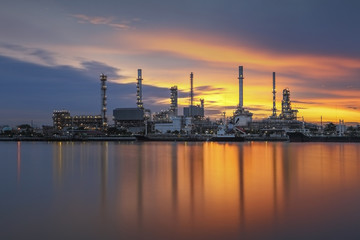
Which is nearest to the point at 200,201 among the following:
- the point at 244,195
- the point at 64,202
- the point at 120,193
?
the point at 244,195

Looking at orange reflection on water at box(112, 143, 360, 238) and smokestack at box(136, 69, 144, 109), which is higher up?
smokestack at box(136, 69, 144, 109)

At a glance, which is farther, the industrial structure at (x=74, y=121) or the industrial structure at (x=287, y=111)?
the industrial structure at (x=74, y=121)

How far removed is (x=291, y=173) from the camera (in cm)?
2050

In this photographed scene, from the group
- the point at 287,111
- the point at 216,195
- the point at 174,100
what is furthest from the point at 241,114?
the point at 216,195

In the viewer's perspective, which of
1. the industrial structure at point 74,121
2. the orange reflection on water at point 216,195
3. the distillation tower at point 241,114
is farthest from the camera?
the industrial structure at point 74,121

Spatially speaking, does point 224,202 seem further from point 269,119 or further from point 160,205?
point 269,119

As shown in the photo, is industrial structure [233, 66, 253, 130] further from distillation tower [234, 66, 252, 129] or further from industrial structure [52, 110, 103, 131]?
industrial structure [52, 110, 103, 131]

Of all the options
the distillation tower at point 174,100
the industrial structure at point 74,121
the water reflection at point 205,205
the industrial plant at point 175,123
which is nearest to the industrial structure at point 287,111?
the industrial plant at point 175,123

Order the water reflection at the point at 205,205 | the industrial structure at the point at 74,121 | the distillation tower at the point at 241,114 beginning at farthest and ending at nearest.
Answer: the industrial structure at the point at 74,121
the distillation tower at the point at 241,114
the water reflection at the point at 205,205

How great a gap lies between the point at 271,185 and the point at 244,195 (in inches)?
119

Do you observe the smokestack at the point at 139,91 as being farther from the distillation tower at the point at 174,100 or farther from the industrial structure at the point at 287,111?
the industrial structure at the point at 287,111

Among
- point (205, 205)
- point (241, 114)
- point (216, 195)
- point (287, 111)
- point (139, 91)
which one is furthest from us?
point (287, 111)

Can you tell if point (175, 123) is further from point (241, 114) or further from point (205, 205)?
point (205, 205)

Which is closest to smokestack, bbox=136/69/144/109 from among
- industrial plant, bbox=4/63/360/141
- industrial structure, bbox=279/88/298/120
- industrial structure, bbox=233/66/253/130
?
industrial plant, bbox=4/63/360/141
